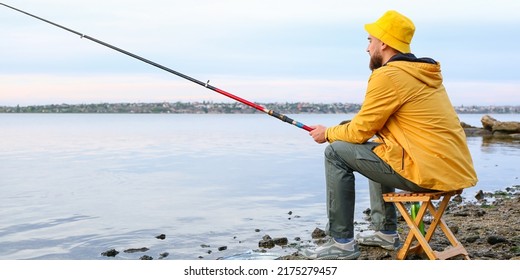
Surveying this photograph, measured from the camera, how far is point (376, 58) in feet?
16.9

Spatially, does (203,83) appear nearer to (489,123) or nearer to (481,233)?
(481,233)

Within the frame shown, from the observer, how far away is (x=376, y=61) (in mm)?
5160

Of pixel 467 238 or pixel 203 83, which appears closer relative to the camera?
pixel 467 238

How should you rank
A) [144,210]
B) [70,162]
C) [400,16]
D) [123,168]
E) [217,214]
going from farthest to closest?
1. [70,162]
2. [123,168]
3. [144,210]
4. [217,214]
5. [400,16]

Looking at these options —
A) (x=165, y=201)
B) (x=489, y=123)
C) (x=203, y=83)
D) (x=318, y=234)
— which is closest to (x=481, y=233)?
(x=318, y=234)

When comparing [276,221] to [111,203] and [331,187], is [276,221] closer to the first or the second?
[111,203]

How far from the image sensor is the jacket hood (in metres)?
4.84

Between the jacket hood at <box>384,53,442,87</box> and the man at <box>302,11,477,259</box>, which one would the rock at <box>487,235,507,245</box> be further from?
the jacket hood at <box>384,53,442,87</box>

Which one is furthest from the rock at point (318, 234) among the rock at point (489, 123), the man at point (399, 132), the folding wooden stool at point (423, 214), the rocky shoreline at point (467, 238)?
the rock at point (489, 123)

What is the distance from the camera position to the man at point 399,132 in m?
4.81

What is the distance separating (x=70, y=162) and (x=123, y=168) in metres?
3.52

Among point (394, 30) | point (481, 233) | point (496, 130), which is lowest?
point (496, 130)

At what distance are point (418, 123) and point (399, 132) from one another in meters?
0.15
